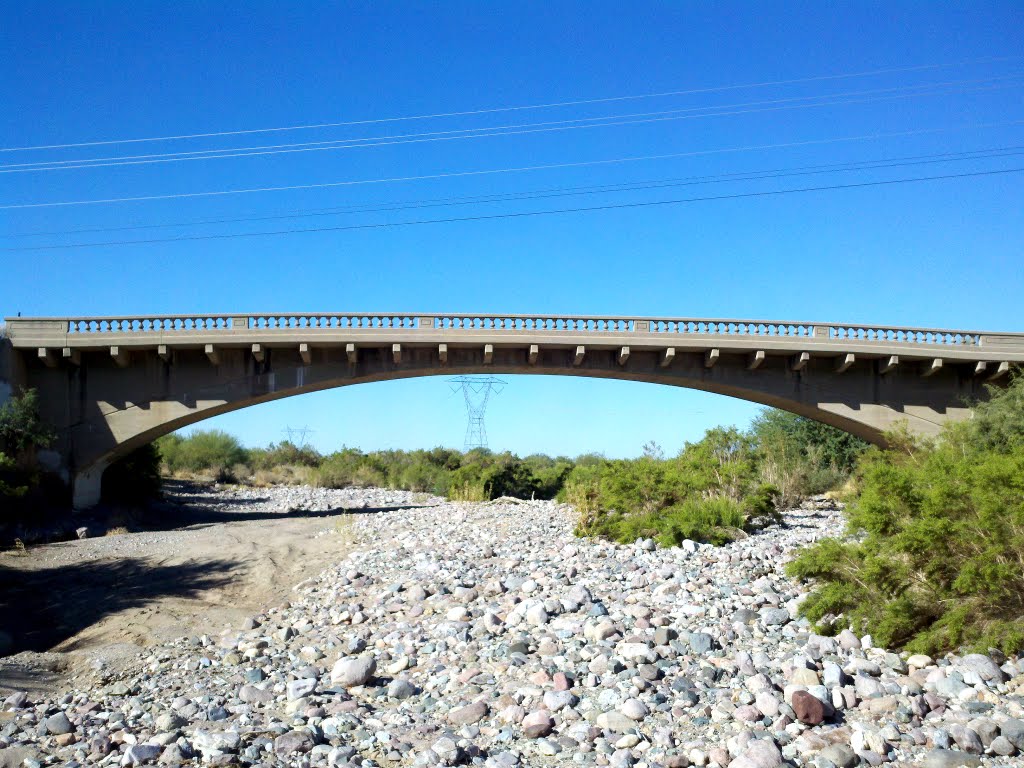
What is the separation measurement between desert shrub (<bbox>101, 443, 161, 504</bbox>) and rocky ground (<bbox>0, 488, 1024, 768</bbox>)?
16264 millimetres

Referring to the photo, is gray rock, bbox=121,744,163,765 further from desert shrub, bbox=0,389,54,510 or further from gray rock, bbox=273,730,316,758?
desert shrub, bbox=0,389,54,510

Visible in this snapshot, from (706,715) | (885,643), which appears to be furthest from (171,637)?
(885,643)

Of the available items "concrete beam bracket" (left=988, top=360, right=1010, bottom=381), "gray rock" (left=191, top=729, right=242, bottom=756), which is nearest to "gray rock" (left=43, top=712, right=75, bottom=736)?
"gray rock" (left=191, top=729, right=242, bottom=756)

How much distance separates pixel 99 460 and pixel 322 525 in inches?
329

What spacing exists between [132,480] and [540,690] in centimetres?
2115

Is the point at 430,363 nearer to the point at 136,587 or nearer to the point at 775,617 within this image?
the point at 136,587

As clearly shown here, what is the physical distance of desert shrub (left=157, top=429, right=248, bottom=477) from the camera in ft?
121

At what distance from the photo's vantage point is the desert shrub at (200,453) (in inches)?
1453

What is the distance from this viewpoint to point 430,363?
23.1 meters

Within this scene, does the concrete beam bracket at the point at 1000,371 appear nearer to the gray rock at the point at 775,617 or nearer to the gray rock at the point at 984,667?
the gray rock at the point at 775,617

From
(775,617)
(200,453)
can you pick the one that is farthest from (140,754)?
(200,453)

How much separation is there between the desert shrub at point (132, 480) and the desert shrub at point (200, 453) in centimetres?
1207

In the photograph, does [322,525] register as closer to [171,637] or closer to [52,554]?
[52,554]

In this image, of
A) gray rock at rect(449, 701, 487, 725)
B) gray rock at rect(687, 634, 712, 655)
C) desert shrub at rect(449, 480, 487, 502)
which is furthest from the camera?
desert shrub at rect(449, 480, 487, 502)
